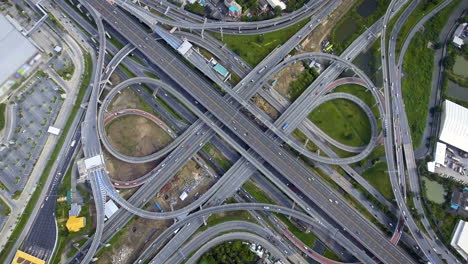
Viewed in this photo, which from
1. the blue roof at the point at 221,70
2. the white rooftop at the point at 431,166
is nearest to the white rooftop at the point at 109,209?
the blue roof at the point at 221,70

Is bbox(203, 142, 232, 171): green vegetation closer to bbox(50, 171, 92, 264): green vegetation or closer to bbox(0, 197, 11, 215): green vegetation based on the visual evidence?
bbox(50, 171, 92, 264): green vegetation

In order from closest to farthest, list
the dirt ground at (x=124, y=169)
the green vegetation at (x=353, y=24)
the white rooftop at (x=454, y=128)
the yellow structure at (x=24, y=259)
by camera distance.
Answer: the yellow structure at (x=24, y=259), the dirt ground at (x=124, y=169), the white rooftop at (x=454, y=128), the green vegetation at (x=353, y=24)

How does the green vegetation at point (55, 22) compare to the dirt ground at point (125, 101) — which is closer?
the dirt ground at point (125, 101)

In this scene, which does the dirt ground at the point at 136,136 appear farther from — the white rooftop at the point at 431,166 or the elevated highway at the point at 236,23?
the white rooftop at the point at 431,166

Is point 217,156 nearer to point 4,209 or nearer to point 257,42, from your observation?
point 257,42

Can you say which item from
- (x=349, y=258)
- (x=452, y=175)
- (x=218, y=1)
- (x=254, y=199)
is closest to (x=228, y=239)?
(x=254, y=199)
